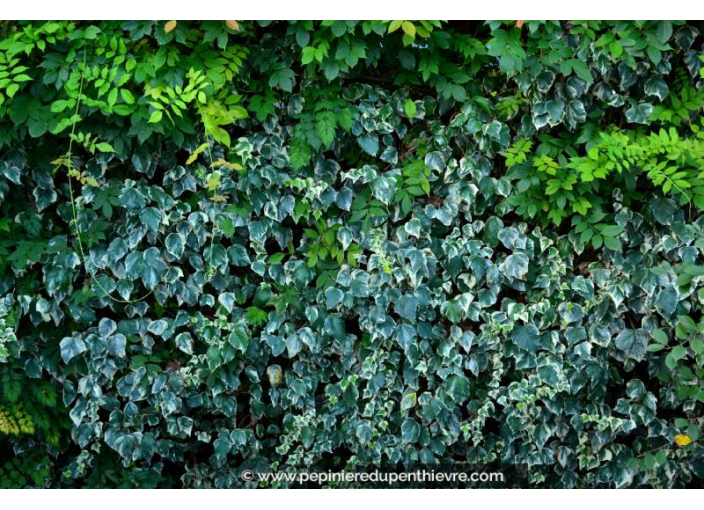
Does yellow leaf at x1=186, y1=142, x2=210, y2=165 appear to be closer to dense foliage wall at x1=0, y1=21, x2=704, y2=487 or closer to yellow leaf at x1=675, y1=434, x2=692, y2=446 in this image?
dense foliage wall at x1=0, y1=21, x2=704, y2=487

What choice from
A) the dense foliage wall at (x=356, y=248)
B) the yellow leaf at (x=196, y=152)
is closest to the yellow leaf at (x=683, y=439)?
the dense foliage wall at (x=356, y=248)

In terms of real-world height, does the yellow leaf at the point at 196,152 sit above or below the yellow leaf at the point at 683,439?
above

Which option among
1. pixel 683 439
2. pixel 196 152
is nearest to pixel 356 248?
pixel 196 152

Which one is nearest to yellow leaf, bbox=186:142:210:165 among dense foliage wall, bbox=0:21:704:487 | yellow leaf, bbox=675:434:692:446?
dense foliage wall, bbox=0:21:704:487

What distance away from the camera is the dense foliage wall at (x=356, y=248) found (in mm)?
2836

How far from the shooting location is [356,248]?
297 cm

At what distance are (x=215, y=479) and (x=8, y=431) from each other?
0.89 meters

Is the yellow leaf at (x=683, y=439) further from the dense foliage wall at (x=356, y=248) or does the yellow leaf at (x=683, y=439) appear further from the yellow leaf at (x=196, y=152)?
the yellow leaf at (x=196, y=152)

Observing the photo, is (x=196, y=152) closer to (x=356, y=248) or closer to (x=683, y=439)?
(x=356, y=248)

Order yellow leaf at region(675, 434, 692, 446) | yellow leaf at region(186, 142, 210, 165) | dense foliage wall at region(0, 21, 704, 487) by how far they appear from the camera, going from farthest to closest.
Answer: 1. yellow leaf at region(675, 434, 692, 446)
2. dense foliage wall at region(0, 21, 704, 487)
3. yellow leaf at region(186, 142, 210, 165)

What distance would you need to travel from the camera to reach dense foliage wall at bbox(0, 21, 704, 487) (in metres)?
2.84

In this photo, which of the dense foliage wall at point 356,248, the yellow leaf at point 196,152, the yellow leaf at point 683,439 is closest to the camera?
the yellow leaf at point 196,152

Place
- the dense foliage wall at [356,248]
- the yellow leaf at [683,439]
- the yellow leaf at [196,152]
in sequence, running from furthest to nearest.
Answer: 1. the yellow leaf at [683,439]
2. the dense foliage wall at [356,248]
3. the yellow leaf at [196,152]

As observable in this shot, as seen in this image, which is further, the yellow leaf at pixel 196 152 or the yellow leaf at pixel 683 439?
the yellow leaf at pixel 683 439
